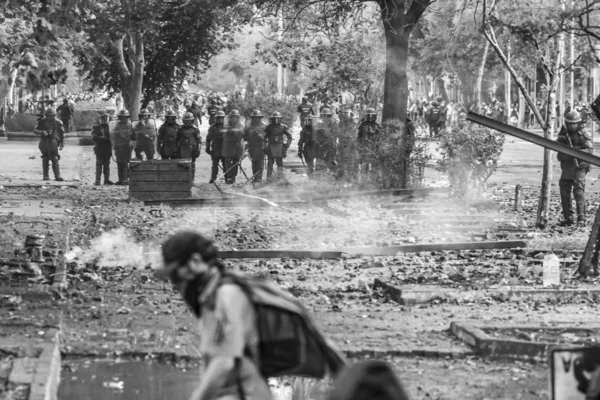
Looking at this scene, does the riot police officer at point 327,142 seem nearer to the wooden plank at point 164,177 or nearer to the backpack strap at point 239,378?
the wooden plank at point 164,177

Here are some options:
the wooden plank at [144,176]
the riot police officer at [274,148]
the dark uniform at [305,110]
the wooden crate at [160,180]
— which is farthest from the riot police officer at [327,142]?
the dark uniform at [305,110]

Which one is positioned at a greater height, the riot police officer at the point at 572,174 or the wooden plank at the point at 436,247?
the riot police officer at the point at 572,174

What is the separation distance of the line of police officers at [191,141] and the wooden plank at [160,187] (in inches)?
141

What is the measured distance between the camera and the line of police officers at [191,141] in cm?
2781

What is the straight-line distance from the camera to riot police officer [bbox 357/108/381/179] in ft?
83.3

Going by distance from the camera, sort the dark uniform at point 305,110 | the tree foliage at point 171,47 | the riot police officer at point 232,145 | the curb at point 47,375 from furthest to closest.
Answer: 1. the tree foliage at point 171,47
2. the dark uniform at point 305,110
3. the riot police officer at point 232,145
4. the curb at point 47,375

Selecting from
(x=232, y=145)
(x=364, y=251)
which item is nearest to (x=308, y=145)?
(x=232, y=145)

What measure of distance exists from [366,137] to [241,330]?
20.6m

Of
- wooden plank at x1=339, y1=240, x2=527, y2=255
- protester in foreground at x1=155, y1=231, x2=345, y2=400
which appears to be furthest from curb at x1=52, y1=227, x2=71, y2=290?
protester in foreground at x1=155, y1=231, x2=345, y2=400

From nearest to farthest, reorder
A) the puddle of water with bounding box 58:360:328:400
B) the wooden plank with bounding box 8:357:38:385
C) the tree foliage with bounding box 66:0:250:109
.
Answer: the wooden plank with bounding box 8:357:38:385 → the puddle of water with bounding box 58:360:328:400 → the tree foliage with bounding box 66:0:250:109

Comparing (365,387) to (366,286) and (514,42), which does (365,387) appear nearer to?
(366,286)

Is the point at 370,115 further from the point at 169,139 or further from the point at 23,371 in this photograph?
the point at 23,371

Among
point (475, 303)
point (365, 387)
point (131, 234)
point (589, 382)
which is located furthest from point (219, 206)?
point (365, 387)

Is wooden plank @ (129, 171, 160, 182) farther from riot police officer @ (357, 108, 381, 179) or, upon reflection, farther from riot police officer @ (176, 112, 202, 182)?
riot police officer @ (357, 108, 381, 179)
